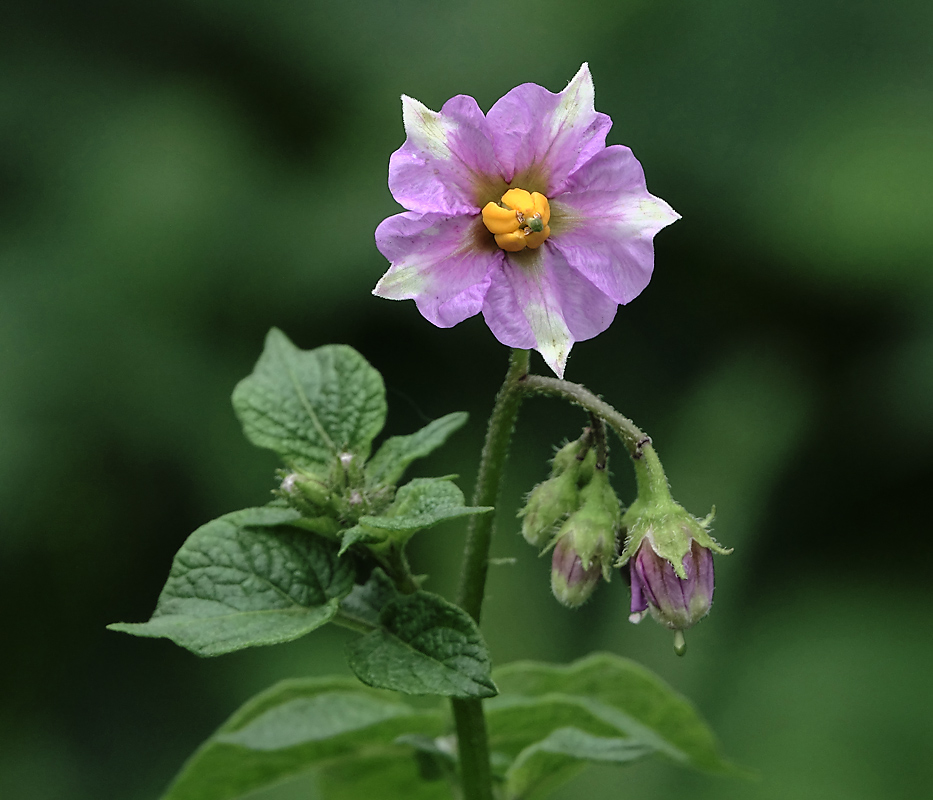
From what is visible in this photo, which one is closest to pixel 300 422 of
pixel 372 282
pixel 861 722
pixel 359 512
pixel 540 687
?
pixel 359 512

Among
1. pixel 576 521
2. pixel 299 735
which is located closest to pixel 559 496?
pixel 576 521

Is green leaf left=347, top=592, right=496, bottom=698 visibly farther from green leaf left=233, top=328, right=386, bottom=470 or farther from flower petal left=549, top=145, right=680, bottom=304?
flower petal left=549, top=145, right=680, bottom=304

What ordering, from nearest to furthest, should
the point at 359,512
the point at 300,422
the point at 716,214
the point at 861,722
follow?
1. the point at 359,512
2. the point at 300,422
3. the point at 861,722
4. the point at 716,214

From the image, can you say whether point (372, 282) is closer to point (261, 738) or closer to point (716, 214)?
point (716, 214)

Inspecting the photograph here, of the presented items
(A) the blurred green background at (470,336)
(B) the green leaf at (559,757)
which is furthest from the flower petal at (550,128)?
(A) the blurred green background at (470,336)

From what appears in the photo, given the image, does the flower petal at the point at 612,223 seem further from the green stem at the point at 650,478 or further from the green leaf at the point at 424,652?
the green leaf at the point at 424,652

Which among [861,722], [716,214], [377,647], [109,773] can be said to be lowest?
[109,773]
